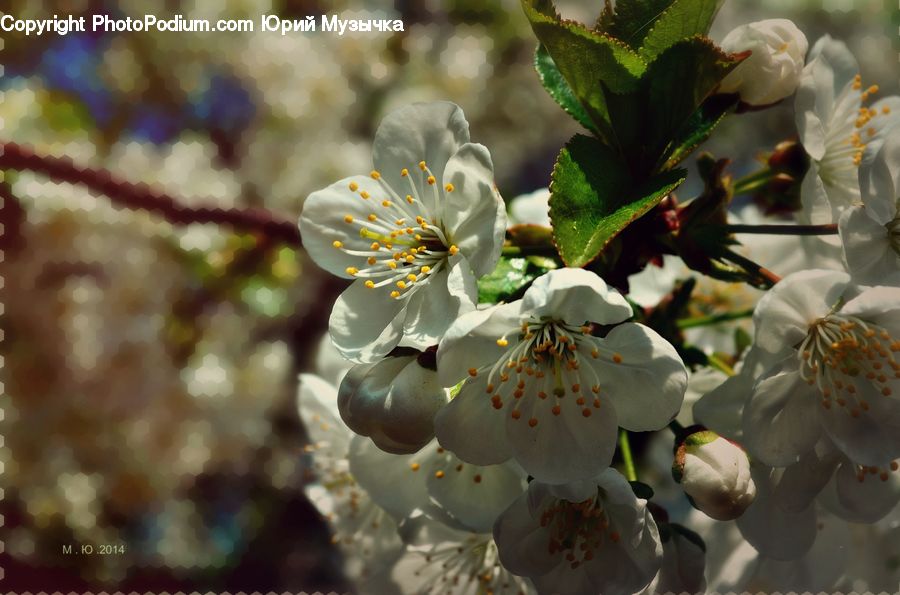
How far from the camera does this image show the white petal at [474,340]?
0.55 metres

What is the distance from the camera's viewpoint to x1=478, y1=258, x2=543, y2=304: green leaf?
0.65m

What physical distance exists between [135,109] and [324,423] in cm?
134

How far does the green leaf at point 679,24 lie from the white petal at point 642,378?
0.24m

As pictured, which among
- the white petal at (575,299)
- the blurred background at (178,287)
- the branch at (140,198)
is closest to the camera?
the white petal at (575,299)

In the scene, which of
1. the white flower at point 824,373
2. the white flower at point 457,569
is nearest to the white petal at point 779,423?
the white flower at point 824,373

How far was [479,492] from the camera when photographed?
704 mm

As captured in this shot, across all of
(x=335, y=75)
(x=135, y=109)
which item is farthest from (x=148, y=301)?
(x=335, y=75)

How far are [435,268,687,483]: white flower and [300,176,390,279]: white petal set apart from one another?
0.19 meters

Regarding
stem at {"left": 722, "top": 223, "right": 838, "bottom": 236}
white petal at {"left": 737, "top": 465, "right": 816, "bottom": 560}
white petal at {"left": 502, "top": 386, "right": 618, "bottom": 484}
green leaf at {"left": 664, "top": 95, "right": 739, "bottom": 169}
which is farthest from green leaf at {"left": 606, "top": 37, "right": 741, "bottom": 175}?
white petal at {"left": 737, "top": 465, "right": 816, "bottom": 560}

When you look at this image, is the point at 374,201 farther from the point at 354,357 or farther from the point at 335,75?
the point at 335,75

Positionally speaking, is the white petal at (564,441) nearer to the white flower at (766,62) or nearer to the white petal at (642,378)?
the white petal at (642,378)

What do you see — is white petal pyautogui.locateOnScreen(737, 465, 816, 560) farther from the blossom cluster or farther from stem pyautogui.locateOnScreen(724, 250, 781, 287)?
stem pyautogui.locateOnScreen(724, 250, 781, 287)

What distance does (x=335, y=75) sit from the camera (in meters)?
1.98

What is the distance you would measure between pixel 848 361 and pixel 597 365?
0.75ft
